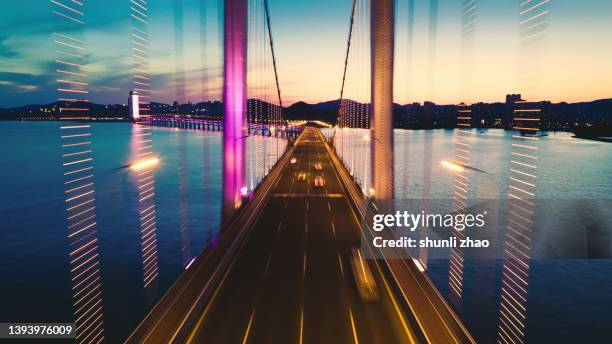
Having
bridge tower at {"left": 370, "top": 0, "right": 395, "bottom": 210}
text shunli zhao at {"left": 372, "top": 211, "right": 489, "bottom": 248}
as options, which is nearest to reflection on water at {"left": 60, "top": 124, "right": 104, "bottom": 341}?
text shunli zhao at {"left": 372, "top": 211, "right": 489, "bottom": 248}

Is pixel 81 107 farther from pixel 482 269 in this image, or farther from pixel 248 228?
pixel 482 269

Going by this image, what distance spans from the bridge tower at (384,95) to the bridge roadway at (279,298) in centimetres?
274

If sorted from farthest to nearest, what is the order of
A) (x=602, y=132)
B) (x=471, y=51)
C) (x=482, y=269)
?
1. (x=602, y=132)
2. (x=482, y=269)
3. (x=471, y=51)

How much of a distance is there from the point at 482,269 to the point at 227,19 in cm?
2091

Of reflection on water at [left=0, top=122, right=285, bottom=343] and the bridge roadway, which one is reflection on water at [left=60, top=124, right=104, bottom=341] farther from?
the bridge roadway

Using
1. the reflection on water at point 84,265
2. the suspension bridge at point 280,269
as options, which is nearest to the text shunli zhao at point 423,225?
the suspension bridge at point 280,269

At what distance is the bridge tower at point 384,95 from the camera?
13828 millimetres

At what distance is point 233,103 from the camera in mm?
18672

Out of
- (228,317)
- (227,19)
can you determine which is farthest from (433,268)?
(227,19)

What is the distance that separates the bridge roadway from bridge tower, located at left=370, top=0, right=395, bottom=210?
2745 mm

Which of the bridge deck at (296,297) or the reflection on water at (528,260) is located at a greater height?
the bridge deck at (296,297)

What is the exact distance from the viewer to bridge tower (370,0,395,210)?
13.8 meters

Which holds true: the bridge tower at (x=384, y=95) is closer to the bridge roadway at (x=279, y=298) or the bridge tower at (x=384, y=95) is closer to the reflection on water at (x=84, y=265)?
the bridge roadway at (x=279, y=298)

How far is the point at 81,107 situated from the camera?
16.5 ft
